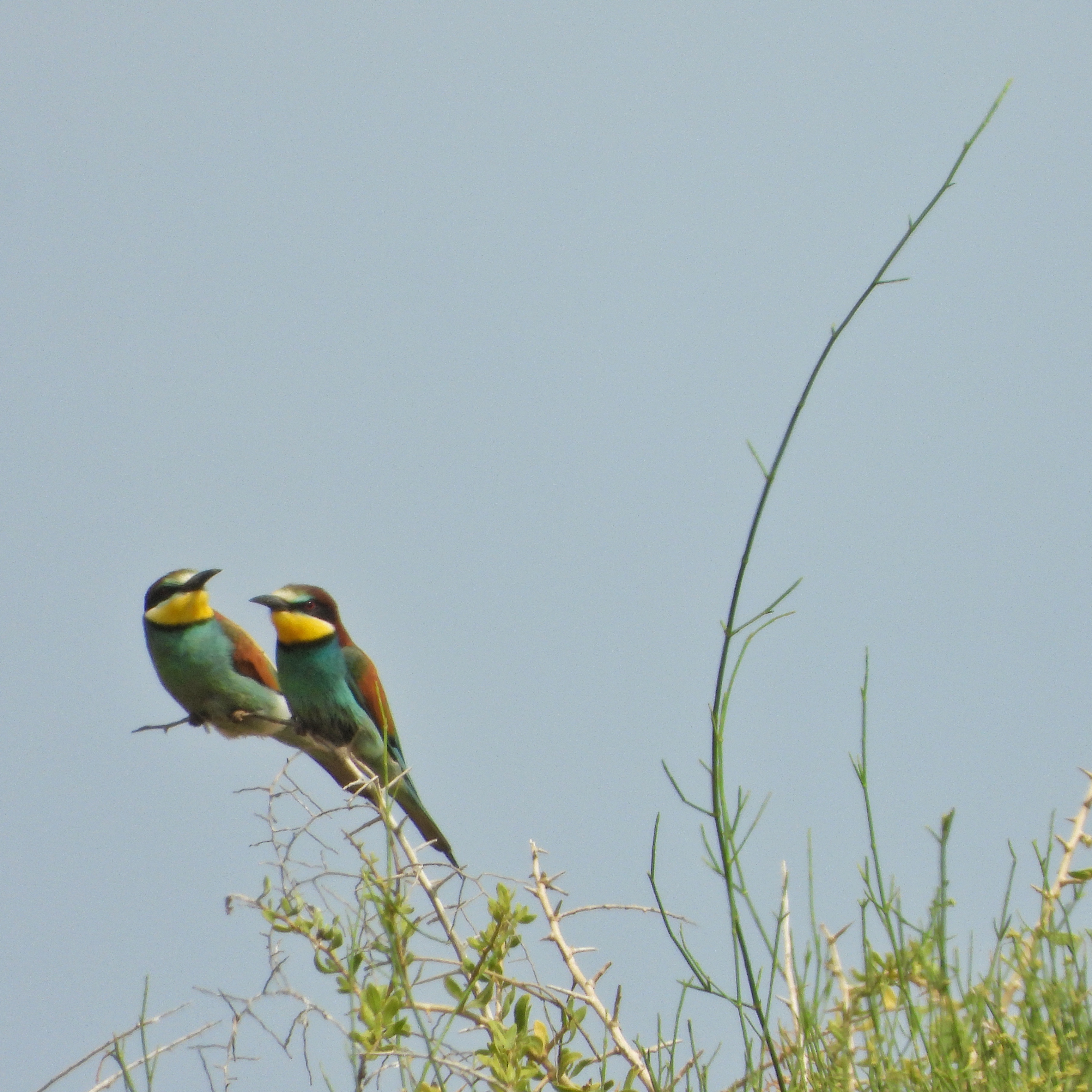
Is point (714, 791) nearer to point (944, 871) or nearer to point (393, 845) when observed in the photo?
point (944, 871)

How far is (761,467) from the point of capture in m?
1.88

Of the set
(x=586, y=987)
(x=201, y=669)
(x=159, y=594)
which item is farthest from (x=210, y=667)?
(x=586, y=987)

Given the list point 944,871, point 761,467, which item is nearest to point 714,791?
point 944,871

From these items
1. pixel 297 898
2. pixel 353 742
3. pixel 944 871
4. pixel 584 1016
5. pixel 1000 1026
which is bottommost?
pixel 1000 1026

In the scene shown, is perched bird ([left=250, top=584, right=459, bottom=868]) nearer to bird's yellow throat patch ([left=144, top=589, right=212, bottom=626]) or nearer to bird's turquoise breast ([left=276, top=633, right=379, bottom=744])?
bird's turquoise breast ([left=276, top=633, right=379, bottom=744])

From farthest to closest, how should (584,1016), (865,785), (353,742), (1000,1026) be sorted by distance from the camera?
1. (353,742)
2. (584,1016)
3. (1000,1026)
4. (865,785)

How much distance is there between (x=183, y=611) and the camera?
590 centimetres

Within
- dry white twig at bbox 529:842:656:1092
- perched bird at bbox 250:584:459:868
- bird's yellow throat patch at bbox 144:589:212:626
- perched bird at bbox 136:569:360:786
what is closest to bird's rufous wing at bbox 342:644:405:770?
perched bird at bbox 250:584:459:868

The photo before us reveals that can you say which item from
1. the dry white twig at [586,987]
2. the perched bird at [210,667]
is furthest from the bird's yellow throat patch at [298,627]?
the dry white twig at [586,987]

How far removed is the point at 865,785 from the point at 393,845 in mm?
694

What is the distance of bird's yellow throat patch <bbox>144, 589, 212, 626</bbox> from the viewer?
5.88 meters

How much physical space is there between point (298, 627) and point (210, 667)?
39 centimetres

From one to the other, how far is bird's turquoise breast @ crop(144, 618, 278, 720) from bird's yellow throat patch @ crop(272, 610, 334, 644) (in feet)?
0.74

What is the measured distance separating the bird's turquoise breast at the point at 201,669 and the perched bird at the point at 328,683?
21 cm
